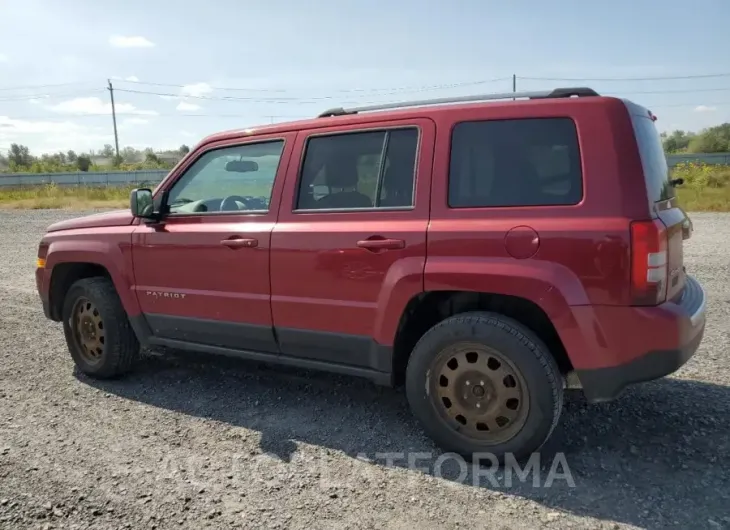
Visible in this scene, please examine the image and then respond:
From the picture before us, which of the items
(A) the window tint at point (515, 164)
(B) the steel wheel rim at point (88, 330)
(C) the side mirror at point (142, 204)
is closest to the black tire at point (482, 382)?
(A) the window tint at point (515, 164)

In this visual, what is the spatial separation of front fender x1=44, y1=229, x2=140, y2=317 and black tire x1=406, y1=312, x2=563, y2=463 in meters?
2.35

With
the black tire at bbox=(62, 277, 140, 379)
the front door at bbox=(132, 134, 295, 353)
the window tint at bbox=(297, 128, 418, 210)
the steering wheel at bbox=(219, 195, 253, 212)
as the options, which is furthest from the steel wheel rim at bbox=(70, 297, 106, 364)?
the window tint at bbox=(297, 128, 418, 210)

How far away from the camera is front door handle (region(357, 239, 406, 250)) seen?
10.6 ft

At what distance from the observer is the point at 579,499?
9.10ft

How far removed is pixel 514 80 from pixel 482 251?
62.7 meters

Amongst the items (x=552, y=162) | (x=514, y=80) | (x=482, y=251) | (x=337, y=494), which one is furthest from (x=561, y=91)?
(x=514, y=80)

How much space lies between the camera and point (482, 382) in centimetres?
312

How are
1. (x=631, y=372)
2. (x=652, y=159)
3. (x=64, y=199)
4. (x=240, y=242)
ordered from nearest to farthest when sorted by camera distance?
(x=631, y=372) → (x=652, y=159) → (x=240, y=242) → (x=64, y=199)

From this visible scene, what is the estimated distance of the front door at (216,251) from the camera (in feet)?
12.4

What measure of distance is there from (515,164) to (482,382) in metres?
1.18

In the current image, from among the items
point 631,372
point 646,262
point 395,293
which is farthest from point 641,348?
point 395,293

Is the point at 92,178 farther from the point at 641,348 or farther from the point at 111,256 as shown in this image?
the point at 641,348

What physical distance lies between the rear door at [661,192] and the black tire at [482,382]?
29.1 inches

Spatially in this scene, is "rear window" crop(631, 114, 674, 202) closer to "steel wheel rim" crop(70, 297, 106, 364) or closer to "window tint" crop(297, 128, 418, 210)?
"window tint" crop(297, 128, 418, 210)
